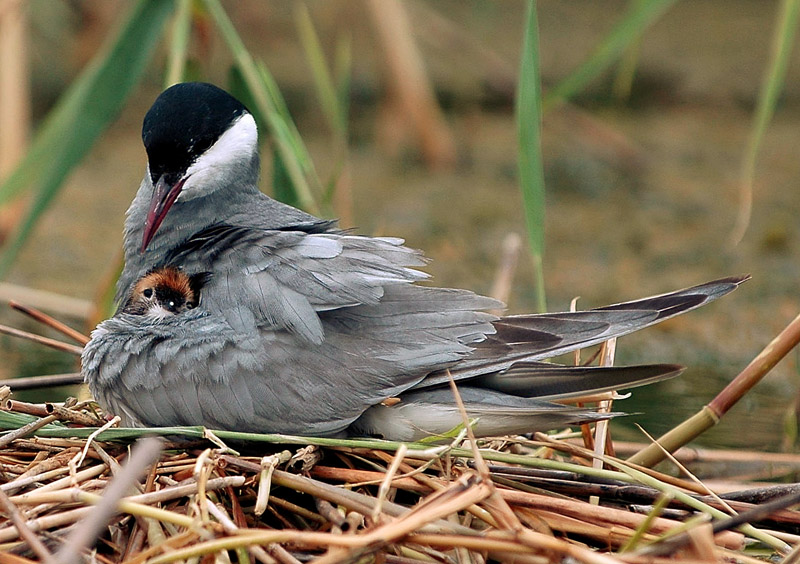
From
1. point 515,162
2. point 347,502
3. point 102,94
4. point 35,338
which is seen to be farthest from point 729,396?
point 515,162

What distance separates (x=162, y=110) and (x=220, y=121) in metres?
0.20

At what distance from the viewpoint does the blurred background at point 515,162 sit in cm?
512

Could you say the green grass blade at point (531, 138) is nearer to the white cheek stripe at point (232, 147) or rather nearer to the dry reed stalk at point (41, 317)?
the white cheek stripe at point (232, 147)

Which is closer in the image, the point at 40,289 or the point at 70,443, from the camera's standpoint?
the point at 70,443

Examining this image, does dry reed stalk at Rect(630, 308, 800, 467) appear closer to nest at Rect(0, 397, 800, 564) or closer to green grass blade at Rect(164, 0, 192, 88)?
nest at Rect(0, 397, 800, 564)

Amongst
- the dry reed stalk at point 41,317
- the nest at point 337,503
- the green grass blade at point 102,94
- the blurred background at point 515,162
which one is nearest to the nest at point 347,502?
the nest at point 337,503

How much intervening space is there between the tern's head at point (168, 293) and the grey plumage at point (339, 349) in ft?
0.10

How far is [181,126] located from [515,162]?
4.46 m


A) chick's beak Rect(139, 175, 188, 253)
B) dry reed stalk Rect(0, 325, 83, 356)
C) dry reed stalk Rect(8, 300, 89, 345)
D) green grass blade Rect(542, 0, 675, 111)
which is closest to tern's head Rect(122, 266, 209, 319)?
chick's beak Rect(139, 175, 188, 253)

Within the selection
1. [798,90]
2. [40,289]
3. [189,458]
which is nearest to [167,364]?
[189,458]

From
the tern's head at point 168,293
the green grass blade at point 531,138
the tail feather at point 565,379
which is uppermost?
the green grass blade at point 531,138

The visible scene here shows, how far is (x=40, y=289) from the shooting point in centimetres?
546

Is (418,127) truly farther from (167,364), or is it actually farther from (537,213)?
(167,364)

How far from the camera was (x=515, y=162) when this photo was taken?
285 inches
